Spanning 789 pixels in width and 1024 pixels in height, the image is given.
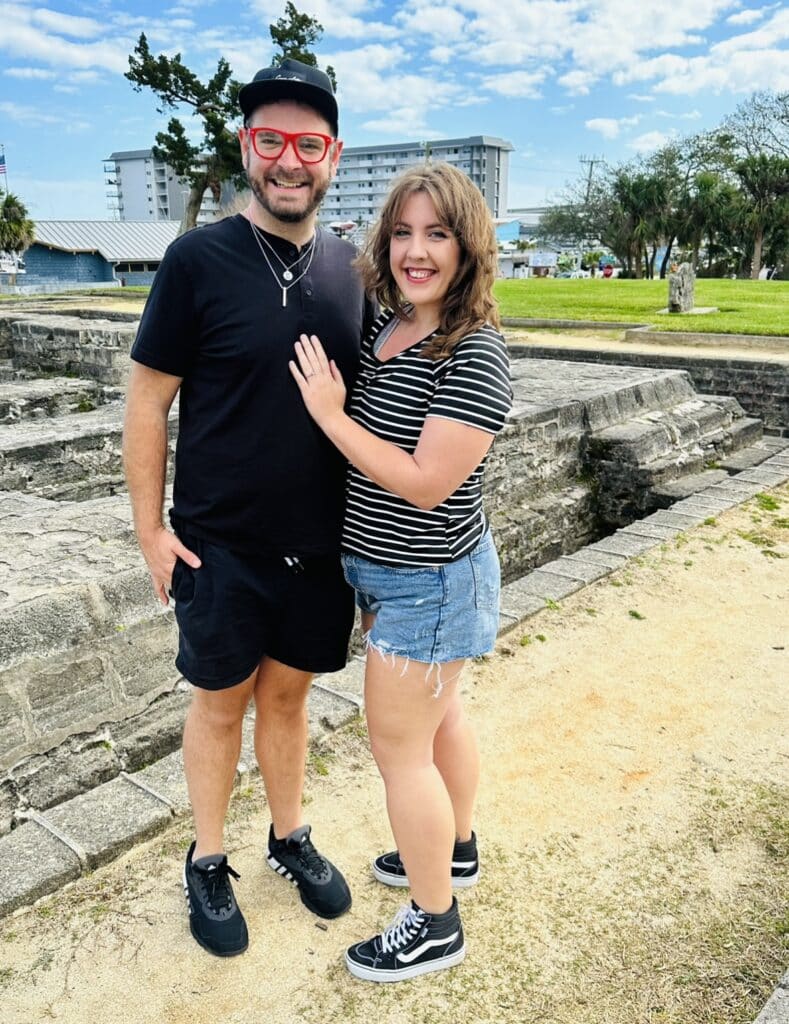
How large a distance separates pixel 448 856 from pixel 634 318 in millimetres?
14531

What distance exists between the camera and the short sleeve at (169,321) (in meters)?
1.85

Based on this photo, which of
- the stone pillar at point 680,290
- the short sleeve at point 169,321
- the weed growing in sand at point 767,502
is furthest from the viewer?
the stone pillar at point 680,290

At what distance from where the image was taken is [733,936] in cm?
219

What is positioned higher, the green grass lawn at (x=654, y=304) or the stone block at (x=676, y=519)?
the green grass lawn at (x=654, y=304)

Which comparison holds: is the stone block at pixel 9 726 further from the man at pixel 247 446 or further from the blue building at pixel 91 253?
the blue building at pixel 91 253

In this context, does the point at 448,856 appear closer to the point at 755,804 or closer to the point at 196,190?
the point at 755,804

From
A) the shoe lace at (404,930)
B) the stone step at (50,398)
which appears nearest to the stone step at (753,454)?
the stone step at (50,398)

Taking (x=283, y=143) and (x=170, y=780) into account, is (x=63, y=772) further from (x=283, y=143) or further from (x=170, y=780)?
(x=283, y=143)

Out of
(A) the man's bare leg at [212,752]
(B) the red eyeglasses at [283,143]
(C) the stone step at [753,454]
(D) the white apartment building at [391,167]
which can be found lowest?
(C) the stone step at [753,454]

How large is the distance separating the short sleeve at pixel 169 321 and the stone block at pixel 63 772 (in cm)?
155

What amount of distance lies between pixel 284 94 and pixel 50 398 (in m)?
6.71

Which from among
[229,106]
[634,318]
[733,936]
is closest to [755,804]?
[733,936]

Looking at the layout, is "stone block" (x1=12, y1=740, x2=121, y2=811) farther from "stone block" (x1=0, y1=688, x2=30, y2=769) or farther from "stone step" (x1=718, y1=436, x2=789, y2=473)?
"stone step" (x1=718, y1=436, x2=789, y2=473)

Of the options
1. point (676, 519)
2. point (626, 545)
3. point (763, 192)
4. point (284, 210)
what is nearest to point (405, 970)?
point (284, 210)
